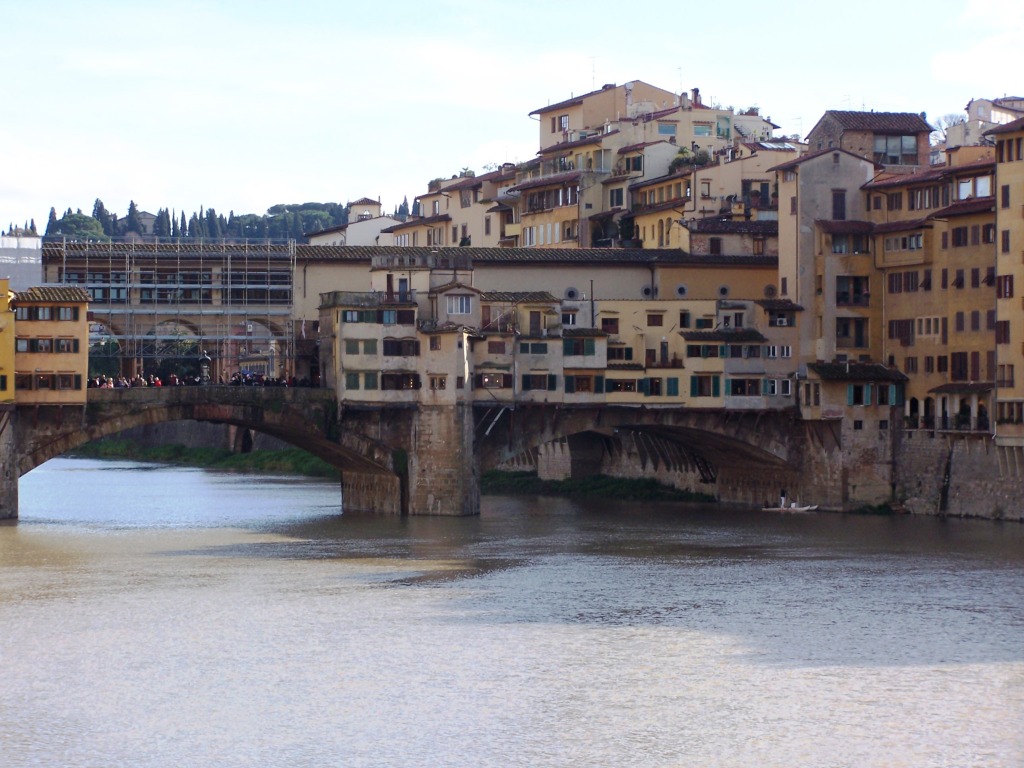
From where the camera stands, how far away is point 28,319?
232 feet

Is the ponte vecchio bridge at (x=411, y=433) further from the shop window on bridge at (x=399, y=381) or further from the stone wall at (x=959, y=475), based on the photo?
the stone wall at (x=959, y=475)

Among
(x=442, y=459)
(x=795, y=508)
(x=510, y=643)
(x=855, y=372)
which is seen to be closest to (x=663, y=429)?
(x=795, y=508)

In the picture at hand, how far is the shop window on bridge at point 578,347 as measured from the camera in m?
75.8

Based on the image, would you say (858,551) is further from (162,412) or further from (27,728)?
(27,728)

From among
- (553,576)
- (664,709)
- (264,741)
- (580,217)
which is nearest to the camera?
(264,741)

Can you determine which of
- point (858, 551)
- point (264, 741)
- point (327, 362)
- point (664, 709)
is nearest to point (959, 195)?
point (858, 551)

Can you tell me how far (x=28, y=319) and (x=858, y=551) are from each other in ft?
96.1

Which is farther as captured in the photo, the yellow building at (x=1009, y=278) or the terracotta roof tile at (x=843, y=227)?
the terracotta roof tile at (x=843, y=227)

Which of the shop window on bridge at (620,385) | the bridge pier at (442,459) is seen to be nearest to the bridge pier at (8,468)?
the bridge pier at (442,459)

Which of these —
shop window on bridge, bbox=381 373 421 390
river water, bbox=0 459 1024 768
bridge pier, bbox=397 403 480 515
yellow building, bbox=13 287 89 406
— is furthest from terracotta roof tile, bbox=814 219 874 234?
yellow building, bbox=13 287 89 406

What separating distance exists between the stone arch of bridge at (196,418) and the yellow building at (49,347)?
0.72m

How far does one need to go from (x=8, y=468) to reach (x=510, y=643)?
96.1 feet

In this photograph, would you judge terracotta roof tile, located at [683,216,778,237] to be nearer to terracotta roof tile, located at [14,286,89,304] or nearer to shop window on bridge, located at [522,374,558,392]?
shop window on bridge, located at [522,374,558,392]

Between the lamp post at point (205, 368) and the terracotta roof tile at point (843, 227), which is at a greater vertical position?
the terracotta roof tile at point (843, 227)
